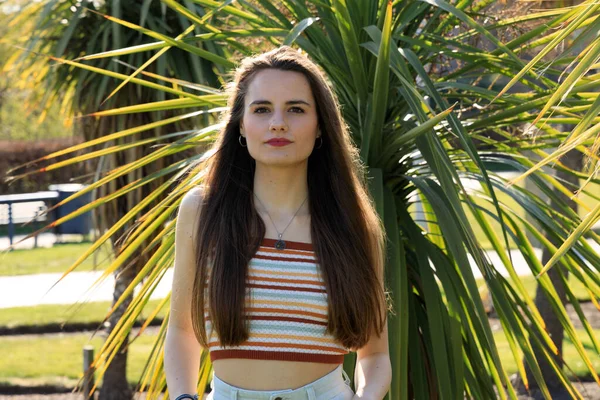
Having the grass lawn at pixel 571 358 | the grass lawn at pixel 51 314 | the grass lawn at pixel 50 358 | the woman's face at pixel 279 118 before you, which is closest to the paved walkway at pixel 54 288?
the grass lawn at pixel 51 314

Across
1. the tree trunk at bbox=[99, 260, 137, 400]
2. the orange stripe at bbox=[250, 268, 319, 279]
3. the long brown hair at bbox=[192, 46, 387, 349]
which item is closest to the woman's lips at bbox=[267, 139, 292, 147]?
the long brown hair at bbox=[192, 46, 387, 349]

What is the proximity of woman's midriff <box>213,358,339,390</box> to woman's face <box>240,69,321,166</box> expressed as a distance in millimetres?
443

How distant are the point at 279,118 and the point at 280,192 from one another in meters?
0.18

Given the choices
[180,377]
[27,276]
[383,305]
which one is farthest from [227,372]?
[27,276]

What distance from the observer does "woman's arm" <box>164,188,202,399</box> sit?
2.20m

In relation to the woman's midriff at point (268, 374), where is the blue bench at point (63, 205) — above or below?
below

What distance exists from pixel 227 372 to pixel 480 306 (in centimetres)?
86

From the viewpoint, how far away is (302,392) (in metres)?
2.08

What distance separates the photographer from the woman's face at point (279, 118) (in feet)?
7.25

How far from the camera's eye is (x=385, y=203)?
3.15 meters

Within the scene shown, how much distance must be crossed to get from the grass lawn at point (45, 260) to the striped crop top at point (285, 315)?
921cm

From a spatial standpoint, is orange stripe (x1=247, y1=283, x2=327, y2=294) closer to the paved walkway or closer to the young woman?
the young woman

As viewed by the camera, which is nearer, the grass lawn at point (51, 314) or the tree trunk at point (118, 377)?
the tree trunk at point (118, 377)

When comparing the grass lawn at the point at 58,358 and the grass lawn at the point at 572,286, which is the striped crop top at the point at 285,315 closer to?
the grass lawn at the point at 58,358
